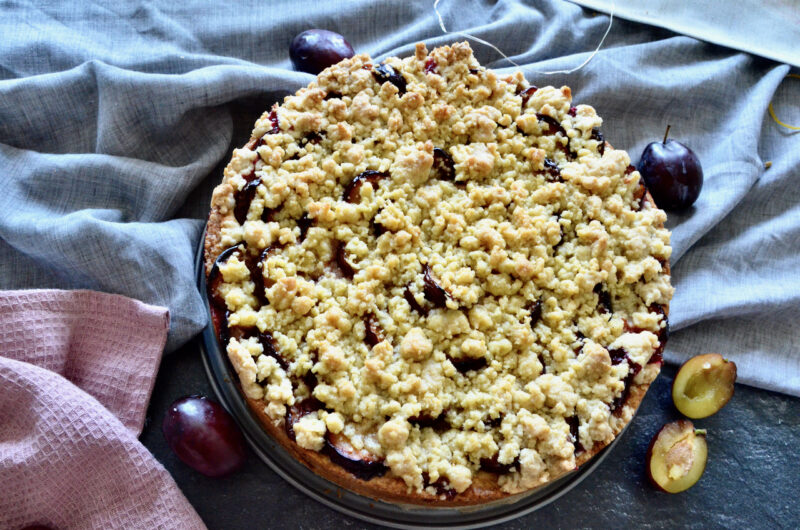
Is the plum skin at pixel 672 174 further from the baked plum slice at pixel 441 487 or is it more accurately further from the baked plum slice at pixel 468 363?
the baked plum slice at pixel 441 487

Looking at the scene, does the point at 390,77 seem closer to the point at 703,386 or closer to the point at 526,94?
the point at 526,94

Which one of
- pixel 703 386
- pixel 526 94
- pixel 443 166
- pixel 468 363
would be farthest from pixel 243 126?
pixel 703 386

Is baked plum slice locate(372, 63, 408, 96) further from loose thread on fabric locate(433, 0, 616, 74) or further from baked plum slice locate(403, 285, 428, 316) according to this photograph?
baked plum slice locate(403, 285, 428, 316)

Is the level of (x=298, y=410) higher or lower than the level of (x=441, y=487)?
higher

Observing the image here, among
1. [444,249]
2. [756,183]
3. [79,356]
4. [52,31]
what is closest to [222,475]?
[79,356]

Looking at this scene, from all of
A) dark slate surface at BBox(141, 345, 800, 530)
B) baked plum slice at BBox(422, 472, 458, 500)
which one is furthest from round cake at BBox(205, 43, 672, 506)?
dark slate surface at BBox(141, 345, 800, 530)

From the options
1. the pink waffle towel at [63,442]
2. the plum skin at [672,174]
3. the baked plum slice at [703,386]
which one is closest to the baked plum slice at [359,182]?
the pink waffle towel at [63,442]

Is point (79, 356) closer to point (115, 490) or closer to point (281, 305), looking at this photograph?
point (115, 490)
